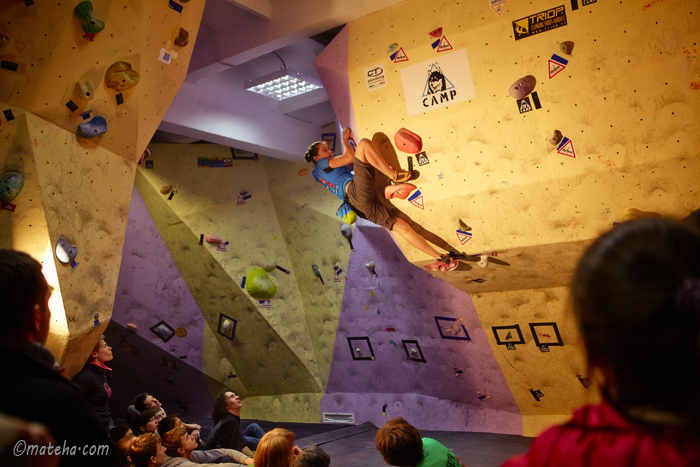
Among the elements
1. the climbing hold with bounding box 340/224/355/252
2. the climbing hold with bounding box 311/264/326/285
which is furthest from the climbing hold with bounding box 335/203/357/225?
the climbing hold with bounding box 311/264/326/285

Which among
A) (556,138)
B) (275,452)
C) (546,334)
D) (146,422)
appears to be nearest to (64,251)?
(146,422)

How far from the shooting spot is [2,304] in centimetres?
90

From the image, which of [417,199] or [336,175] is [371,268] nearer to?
[336,175]

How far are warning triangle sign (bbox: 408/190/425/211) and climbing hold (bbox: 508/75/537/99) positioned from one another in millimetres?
1079

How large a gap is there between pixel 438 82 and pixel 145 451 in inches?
124

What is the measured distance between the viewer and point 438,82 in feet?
11.9

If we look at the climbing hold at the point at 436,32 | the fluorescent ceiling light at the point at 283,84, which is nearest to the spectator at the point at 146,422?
the fluorescent ceiling light at the point at 283,84

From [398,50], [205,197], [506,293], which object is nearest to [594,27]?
[398,50]

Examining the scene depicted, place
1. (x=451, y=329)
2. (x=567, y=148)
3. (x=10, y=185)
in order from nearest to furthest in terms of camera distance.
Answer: (x=10, y=185) → (x=567, y=148) → (x=451, y=329)

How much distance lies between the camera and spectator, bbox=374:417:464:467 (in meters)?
2.27

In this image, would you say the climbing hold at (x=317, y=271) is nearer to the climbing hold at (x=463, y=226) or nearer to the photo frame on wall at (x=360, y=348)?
the photo frame on wall at (x=360, y=348)

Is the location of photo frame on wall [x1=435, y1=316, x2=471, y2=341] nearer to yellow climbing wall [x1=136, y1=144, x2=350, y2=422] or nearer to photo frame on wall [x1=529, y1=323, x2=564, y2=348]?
photo frame on wall [x1=529, y1=323, x2=564, y2=348]

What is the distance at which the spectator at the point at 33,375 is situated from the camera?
88 centimetres

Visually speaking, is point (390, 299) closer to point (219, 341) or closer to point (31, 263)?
point (219, 341)
